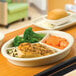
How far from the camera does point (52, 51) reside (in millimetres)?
904

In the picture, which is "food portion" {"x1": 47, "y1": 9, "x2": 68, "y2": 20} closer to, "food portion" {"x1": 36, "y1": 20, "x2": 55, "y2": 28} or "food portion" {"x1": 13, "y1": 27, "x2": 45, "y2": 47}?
"food portion" {"x1": 36, "y1": 20, "x2": 55, "y2": 28}

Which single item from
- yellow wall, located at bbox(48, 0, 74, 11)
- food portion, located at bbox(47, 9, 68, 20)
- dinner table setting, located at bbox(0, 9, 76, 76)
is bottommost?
yellow wall, located at bbox(48, 0, 74, 11)

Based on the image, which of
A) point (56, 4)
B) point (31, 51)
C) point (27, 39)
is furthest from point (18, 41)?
point (56, 4)

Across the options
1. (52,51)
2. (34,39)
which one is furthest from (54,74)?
(34,39)

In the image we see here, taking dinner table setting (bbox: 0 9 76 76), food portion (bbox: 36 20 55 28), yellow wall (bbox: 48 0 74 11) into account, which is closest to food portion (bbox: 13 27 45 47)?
dinner table setting (bbox: 0 9 76 76)

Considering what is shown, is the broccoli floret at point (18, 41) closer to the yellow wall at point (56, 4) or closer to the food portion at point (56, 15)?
the food portion at point (56, 15)

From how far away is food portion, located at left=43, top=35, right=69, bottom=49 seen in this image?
0.96m

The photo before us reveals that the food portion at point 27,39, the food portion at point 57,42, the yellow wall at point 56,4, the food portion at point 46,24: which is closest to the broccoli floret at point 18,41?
the food portion at point 27,39

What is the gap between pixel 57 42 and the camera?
99 centimetres

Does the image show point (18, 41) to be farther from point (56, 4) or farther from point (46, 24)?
point (56, 4)

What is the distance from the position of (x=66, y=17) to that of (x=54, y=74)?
0.62 m

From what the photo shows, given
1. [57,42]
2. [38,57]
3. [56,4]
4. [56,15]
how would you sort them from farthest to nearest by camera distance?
[56,4] → [56,15] → [57,42] → [38,57]

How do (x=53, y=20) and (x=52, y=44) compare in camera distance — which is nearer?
(x=52, y=44)

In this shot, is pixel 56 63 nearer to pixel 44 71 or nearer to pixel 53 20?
pixel 44 71
